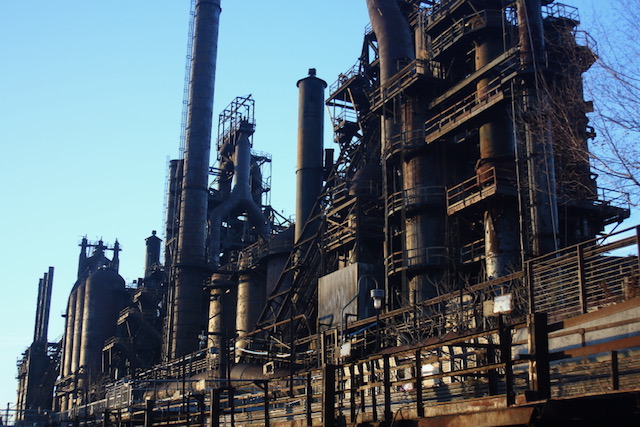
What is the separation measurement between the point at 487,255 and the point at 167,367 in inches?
1043

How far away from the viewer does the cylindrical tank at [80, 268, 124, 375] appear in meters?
66.2

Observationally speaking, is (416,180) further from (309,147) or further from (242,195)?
(242,195)

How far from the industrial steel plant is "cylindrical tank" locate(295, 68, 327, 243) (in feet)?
0.35

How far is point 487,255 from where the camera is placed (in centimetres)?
3122

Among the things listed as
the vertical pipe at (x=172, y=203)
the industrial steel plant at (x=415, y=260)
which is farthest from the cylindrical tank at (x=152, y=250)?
the industrial steel plant at (x=415, y=260)

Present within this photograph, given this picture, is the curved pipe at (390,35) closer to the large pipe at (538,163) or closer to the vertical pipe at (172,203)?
the large pipe at (538,163)

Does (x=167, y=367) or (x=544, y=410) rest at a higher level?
(x=167, y=367)

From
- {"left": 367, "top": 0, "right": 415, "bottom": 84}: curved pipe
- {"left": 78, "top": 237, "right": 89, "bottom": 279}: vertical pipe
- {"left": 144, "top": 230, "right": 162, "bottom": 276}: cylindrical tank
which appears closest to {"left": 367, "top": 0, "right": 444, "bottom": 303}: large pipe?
{"left": 367, "top": 0, "right": 415, "bottom": 84}: curved pipe

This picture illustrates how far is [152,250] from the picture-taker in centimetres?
7744

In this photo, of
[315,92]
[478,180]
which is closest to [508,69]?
[478,180]

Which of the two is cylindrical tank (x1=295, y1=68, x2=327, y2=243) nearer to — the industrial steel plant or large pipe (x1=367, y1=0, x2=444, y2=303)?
the industrial steel plant

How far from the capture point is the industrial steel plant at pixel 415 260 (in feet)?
47.0

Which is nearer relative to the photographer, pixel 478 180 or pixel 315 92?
pixel 478 180

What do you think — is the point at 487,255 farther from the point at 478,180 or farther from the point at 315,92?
the point at 315,92
